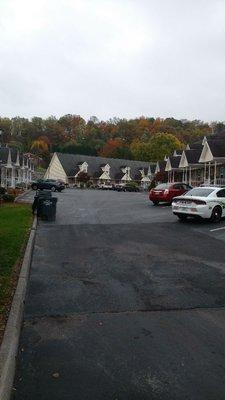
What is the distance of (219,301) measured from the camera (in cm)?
757

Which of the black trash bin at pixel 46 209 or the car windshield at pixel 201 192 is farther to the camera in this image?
the black trash bin at pixel 46 209

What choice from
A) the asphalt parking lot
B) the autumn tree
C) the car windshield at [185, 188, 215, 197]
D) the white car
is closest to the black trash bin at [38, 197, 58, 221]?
the white car

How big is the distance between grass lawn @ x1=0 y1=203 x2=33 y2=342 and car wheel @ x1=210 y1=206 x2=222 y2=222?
7.70 meters

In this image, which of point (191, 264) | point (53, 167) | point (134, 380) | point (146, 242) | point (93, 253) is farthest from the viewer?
point (53, 167)

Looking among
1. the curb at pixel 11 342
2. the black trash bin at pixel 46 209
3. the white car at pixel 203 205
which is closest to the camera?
the curb at pixel 11 342

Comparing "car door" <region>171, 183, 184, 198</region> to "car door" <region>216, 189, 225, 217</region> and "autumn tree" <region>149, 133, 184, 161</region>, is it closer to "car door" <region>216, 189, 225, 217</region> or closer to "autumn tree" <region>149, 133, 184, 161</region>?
"car door" <region>216, 189, 225, 217</region>

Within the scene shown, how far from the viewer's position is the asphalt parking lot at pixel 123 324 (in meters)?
4.61

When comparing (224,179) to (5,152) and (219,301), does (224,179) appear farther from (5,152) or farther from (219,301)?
(219,301)

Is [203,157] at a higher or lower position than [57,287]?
higher

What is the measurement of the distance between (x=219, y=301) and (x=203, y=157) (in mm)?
39863

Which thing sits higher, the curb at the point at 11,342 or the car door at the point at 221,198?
the car door at the point at 221,198

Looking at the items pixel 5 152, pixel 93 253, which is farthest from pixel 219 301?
pixel 5 152

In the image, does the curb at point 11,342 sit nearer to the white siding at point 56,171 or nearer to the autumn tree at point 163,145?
the white siding at point 56,171

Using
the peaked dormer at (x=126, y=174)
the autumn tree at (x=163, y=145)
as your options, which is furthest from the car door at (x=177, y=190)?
the peaked dormer at (x=126, y=174)
